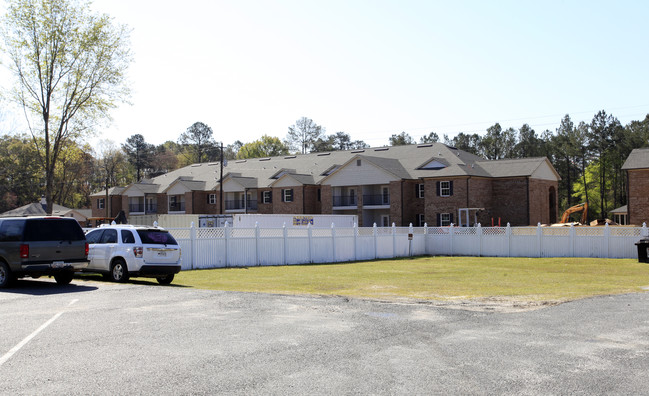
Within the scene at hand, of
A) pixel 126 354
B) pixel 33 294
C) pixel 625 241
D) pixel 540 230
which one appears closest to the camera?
pixel 126 354

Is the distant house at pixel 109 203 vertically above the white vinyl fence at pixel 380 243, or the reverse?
the distant house at pixel 109 203

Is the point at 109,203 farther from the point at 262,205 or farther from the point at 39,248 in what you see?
the point at 39,248

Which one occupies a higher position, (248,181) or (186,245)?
(248,181)

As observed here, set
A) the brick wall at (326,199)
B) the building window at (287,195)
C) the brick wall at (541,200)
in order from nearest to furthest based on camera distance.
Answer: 1. the brick wall at (541,200)
2. the brick wall at (326,199)
3. the building window at (287,195)

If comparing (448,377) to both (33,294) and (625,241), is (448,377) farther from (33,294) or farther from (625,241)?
(625,241)

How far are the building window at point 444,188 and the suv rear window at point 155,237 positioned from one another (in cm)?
3727

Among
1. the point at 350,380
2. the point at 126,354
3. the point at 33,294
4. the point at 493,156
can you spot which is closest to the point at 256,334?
the point at 126,354

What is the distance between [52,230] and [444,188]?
40.5 m

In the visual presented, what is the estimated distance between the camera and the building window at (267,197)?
65312mm

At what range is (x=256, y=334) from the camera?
966cm

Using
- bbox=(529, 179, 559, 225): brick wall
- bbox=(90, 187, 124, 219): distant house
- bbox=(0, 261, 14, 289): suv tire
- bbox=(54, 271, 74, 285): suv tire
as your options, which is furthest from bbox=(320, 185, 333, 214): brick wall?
bbox=(0, 261, 14, 289): suv tire

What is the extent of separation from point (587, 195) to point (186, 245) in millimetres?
72340

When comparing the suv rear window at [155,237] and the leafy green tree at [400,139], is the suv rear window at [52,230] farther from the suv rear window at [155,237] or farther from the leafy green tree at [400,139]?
the leafy green tree at [400,139]

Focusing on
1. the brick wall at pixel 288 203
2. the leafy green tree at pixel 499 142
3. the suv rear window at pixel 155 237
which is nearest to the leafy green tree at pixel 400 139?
the leafy green tree at pixel 499 142
